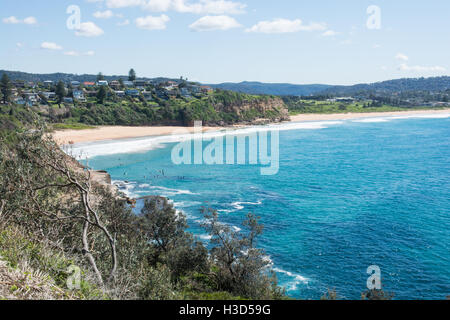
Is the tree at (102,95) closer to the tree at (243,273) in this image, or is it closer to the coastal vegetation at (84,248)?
the coastal vegetation at (84,248)

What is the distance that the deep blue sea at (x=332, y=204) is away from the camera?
23656mm

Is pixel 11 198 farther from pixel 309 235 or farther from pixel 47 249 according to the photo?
pixel 309 235

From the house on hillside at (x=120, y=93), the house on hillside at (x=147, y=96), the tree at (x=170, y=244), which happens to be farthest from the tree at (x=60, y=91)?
the tree at (x=170, y=244)

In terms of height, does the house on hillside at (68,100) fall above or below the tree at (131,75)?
below

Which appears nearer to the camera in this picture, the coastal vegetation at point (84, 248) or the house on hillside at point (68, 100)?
the coastal vegetation at point (84, 248)

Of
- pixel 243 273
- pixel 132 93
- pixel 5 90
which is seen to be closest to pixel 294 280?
pixel 243 273

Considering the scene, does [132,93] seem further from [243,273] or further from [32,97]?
[243,273]

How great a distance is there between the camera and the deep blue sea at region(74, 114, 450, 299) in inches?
931

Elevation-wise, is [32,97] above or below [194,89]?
below

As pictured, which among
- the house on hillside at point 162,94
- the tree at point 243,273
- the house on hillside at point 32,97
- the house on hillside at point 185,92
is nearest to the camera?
the tree at point 243,273

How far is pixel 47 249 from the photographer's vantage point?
1188cm

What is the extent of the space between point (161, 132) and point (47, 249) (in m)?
82.1

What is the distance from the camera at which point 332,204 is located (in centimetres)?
3734
